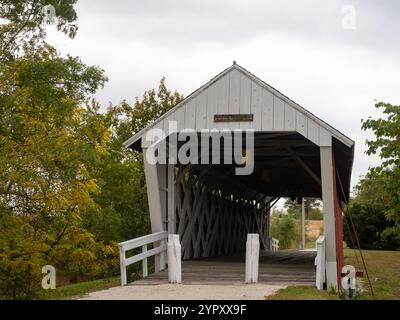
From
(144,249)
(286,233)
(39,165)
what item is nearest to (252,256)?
(144,249)

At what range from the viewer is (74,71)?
13.0 m

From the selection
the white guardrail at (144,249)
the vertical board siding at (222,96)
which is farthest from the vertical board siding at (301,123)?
the white guardrail at (144,249)

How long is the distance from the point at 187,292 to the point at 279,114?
13.8 feet

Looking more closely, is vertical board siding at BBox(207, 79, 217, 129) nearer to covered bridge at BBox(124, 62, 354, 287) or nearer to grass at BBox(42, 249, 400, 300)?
covered bridge at BBox(124, 62, 354, 287)

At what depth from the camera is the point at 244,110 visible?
12344mm

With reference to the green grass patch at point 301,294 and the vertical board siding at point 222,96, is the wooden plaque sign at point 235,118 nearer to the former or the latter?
the vertical board siding at point 222,96

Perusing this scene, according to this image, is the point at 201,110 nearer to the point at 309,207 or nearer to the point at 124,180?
the point at 124,180

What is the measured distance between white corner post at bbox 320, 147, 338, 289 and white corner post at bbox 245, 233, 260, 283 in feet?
6.01

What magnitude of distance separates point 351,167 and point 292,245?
32042mm

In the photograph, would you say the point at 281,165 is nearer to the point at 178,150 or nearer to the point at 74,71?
the point at 178,150

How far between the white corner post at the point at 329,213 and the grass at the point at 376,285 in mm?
723

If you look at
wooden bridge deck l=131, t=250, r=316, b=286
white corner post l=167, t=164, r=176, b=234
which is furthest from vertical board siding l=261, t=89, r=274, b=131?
wooden bridge deck l=131, t=250, r=316, b=286

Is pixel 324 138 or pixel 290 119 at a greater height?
pixel 290 119

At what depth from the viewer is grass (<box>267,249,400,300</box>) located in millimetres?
9545
